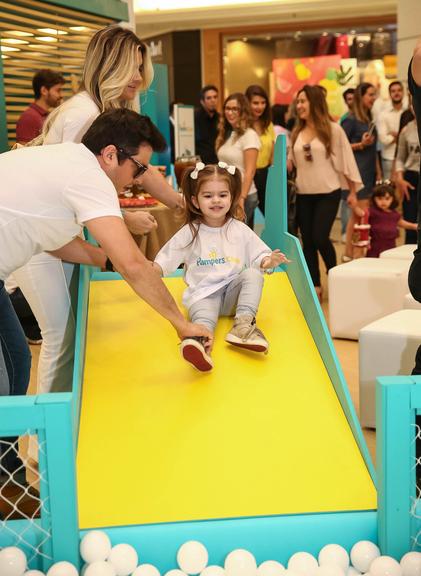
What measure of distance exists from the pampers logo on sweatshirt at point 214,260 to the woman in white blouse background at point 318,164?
8.82 feet

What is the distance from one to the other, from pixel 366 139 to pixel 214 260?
16.1ft

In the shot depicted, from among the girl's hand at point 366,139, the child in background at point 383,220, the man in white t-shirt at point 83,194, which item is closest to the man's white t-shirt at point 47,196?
the man in white t-shirt at point 83,194

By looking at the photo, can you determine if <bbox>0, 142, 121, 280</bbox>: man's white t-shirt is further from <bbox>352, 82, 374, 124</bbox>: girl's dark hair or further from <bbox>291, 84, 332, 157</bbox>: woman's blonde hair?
<bbox>352, 82, 374, 124</bbox>: girl's dark hair

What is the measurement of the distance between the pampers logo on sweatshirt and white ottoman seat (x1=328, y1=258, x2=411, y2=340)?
1809mm

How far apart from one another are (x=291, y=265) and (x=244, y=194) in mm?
2582

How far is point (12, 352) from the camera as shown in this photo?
8.96 feet

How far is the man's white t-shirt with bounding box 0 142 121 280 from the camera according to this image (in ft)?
7.39

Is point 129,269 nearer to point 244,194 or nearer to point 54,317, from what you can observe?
point 54,317

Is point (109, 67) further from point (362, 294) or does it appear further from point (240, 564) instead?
point (362, 294)

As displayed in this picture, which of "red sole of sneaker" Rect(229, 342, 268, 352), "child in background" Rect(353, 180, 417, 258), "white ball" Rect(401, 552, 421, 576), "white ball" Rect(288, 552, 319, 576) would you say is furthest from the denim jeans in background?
"child in background" Rect(353, 180, 417, 258)

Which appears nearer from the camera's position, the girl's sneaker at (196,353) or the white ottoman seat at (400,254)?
the girl's sneaker at (196,353)

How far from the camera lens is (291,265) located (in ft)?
11.6

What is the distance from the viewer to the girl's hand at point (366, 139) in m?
7.71

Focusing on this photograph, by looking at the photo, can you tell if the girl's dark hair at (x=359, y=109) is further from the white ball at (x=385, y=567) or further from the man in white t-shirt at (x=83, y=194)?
the white ball at (x=385, y=567)
